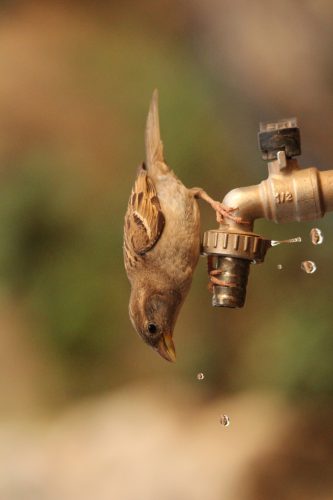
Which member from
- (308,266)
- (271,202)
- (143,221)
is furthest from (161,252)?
(308,266)

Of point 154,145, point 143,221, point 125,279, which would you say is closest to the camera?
point 143,221

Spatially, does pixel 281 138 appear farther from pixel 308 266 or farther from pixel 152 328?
pixel 308 266

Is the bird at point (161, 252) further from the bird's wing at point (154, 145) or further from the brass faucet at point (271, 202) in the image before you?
the brass faucet at point (271, 202)

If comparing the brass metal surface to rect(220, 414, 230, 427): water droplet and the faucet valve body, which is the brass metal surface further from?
rect(220, 414, 230, 427): water droplet

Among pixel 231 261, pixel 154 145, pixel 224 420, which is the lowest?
pixel 224 420

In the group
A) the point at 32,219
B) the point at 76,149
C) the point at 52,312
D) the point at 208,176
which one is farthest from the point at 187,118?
the point at 52,312

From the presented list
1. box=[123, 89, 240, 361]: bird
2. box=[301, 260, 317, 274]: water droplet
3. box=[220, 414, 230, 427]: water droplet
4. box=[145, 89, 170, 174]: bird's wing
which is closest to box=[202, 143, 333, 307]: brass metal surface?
box=[123, 89, 240, 361]: bird

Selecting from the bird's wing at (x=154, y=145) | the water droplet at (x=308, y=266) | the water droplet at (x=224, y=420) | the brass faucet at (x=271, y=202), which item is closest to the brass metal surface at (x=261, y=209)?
the brass faucet at (x=271, y=202)

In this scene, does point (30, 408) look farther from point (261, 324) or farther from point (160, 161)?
point (160, 161)
